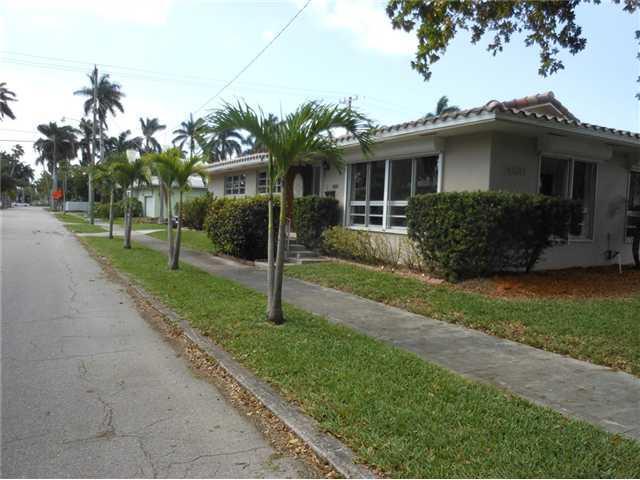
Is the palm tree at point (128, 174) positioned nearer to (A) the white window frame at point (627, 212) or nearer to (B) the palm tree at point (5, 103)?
(A) the white window frame at point (627, 212)

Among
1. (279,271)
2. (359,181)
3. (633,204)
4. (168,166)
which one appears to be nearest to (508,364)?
(279,271)

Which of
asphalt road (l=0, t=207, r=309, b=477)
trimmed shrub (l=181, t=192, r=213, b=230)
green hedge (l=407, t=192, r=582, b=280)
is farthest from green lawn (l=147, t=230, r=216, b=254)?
asphalt road (l=0, t=207, r=309, b=477)

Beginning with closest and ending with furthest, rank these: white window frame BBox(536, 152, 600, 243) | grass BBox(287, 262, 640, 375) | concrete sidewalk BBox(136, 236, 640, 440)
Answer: concrete sidewalk BBox(136, 236, 640, 440) → grass BBox(287, 262, 640, 375) → white window frame BBox(536, 152, 600, 243)

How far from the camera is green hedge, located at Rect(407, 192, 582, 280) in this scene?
902 centimetres

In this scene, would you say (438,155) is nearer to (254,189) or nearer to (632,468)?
(632,468)

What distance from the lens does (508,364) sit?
5.35m

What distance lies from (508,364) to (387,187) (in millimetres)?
8032

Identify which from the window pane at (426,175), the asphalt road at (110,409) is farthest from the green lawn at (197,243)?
the asphalt road at (110,409)

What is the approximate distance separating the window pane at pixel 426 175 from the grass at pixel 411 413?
6.18 metres

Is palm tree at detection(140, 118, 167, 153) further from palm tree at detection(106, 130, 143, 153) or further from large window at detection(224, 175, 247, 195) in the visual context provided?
large window at detection(224, 175, 247, 195)

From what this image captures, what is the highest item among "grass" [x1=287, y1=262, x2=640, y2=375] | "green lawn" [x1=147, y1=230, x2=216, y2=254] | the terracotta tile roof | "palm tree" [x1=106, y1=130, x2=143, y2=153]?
"palm tree" [x1=106, y1=130, x2=143, y2=153]

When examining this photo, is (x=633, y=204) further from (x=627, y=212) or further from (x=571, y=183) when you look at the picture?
(x=571, y=183)

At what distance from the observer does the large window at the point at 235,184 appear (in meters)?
22.8

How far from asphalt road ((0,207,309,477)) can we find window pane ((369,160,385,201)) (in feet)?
24.8
